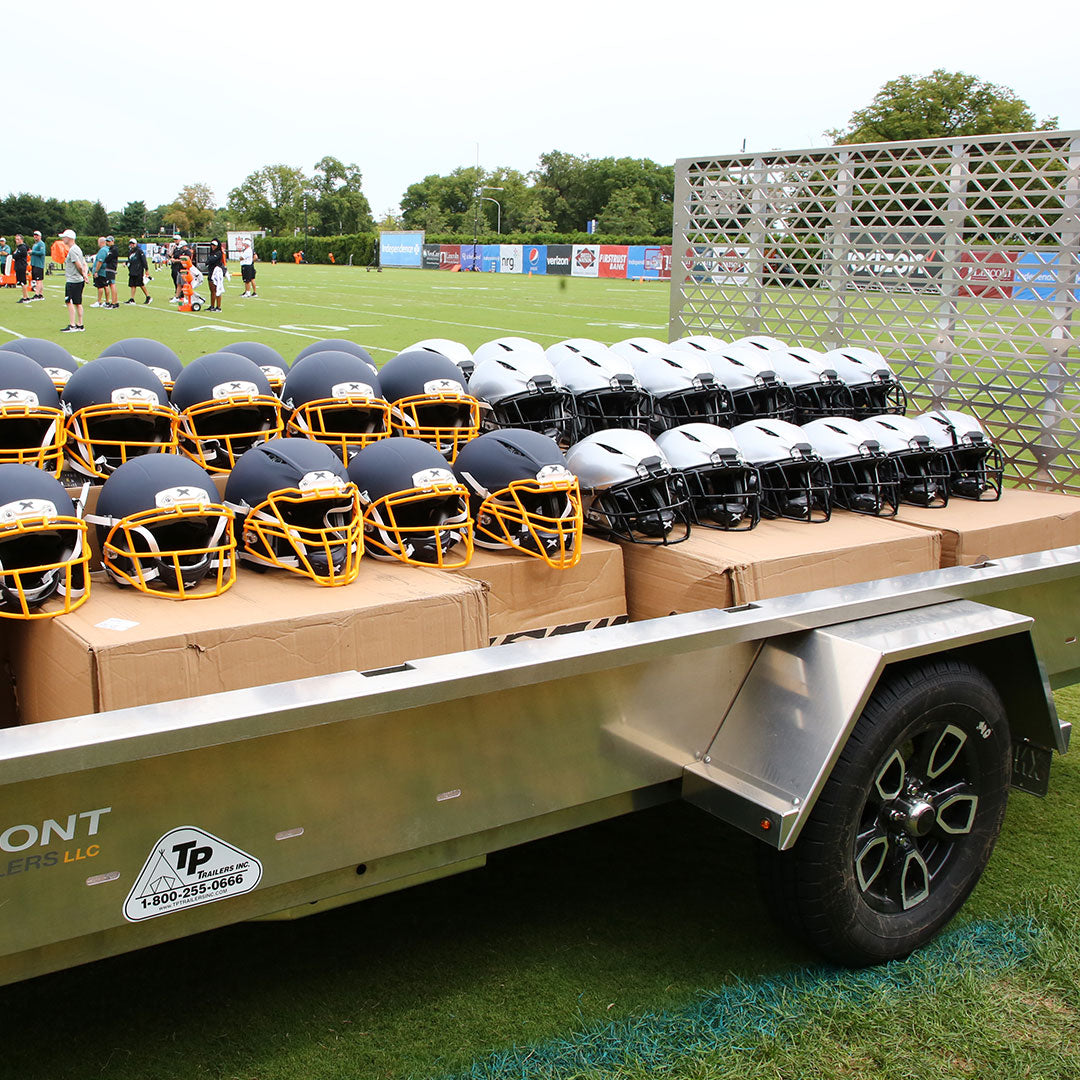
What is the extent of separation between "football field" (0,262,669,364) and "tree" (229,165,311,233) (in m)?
64.6

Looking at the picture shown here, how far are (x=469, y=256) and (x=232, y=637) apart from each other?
2213 inches

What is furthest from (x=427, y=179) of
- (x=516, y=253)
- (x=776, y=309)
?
(x=776, y=309)

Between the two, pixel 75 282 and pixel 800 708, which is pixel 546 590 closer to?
pixel 800 708

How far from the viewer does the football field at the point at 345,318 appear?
17016 millimetres

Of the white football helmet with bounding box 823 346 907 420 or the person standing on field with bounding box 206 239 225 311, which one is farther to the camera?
the person standing on field with bounding box 206 239 225 311

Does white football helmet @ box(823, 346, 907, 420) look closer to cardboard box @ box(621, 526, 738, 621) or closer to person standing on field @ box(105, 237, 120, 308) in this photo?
cardboard box @ box(621, 526, 738, 621)

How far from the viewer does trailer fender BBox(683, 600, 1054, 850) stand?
97.5 inches

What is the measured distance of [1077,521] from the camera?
3904 mm

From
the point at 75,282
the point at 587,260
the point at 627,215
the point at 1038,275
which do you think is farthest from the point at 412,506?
the point at 627,215

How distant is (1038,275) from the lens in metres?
4.52

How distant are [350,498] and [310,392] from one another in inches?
41.0

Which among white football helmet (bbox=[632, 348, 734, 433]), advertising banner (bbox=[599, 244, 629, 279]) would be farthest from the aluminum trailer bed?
advertising banner (bbox=[599, 244, 629, 279])

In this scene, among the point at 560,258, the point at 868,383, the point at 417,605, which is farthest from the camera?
the point at 560,258

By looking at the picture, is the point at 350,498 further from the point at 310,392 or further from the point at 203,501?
the point at 310,392
